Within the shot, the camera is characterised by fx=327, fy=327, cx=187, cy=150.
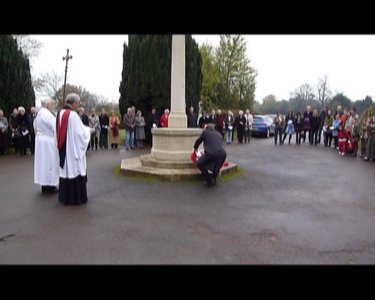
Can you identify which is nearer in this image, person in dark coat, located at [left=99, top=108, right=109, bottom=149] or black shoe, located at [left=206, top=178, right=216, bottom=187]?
black shoe, located at [left=206, top=178, right=216, bottom=187]

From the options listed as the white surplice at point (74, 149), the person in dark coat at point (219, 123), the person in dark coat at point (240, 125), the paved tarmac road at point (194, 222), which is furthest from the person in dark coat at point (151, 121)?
the white surplice at point (74, 149)

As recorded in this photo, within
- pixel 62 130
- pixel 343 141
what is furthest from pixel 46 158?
pixel 343 141

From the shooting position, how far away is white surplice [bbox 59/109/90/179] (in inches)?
257

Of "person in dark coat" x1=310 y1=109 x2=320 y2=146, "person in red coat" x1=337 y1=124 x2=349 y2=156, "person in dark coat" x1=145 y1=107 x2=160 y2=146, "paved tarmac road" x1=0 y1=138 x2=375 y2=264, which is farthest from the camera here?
"person in dark coat" x1=310 y1=109 x2=320 y2=146

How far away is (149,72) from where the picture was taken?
1716 cm

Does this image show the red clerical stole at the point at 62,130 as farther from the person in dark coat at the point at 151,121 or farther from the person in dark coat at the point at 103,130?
the person in dark coat at the point at 151,121

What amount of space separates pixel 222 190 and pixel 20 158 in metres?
8.86

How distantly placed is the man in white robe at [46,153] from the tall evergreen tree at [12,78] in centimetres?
866

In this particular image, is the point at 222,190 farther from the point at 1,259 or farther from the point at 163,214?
the point at 1,259

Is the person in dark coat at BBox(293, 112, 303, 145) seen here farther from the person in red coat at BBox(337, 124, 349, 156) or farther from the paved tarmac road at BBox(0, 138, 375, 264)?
the paved tarmac road at BBox(0, 138, 375, 264)

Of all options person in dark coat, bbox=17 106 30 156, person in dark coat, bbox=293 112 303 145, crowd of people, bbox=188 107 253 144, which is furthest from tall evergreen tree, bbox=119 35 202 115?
person in dark coat, bbox=293 112 303 145

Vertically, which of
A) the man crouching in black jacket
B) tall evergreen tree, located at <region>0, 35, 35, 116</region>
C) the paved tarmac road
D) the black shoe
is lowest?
the paved tarmac road

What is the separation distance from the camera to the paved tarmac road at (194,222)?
432 cm
